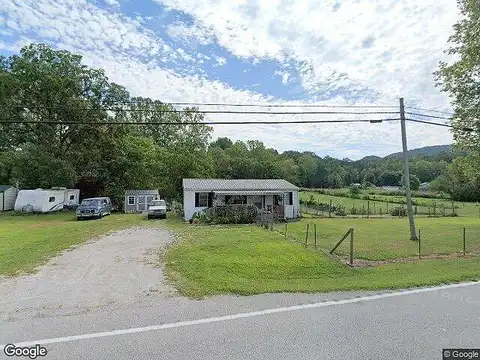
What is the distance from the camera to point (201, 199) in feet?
86.0

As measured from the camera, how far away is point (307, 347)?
177 inches

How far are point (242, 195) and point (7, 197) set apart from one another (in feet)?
75.7

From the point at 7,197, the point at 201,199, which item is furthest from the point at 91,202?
the point at 7,197

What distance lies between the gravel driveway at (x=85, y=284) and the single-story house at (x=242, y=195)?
1321cm

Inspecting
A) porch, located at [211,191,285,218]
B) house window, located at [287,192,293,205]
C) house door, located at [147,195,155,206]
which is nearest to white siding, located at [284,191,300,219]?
house window, located at [287,192,293,205]

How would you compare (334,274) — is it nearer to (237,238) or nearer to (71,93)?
(237,238)

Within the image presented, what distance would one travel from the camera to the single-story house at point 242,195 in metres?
25.8

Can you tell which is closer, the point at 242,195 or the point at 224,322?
the point at 224,322

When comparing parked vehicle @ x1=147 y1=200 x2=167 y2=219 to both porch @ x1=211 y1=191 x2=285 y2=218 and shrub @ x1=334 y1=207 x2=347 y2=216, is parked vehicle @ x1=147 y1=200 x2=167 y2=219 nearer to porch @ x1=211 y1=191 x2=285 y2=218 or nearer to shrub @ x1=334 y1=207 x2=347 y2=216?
porch @ x1=211 y1=191 x2=285 y2=218

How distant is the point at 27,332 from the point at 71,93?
107 ft

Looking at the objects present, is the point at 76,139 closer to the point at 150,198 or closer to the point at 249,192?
the point at 150,198

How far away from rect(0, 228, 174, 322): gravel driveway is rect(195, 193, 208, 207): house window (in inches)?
524

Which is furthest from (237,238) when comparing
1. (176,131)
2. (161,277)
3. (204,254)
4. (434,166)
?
(434,166)

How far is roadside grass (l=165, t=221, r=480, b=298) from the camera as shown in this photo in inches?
303
